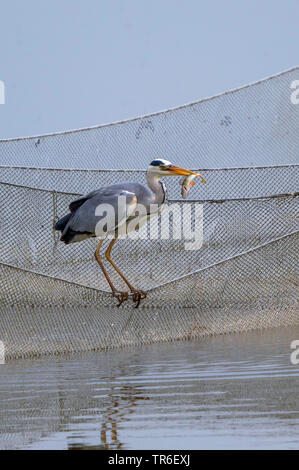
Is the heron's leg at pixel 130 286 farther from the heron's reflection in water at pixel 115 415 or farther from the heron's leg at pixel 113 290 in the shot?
the heron's reflection in water at pixel 115 415

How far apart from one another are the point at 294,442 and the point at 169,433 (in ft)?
1.23

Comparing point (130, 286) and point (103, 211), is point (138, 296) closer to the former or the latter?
point (130, 286)

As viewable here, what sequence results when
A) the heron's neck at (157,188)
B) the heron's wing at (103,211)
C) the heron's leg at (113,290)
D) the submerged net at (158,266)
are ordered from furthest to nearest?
1. the heron's neck at (157,188)
2. the heron's wing at (103,211)
3. the heron's leg at (113,290)
4. the submerged net at (158,266)

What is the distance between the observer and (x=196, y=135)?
934cm

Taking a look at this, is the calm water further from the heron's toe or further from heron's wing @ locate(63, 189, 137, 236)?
heron's wing @ locate(63, 189, 137, 236)

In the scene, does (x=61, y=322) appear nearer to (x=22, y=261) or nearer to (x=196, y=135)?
(x=22, y=261)

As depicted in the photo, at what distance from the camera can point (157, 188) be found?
6328 mm

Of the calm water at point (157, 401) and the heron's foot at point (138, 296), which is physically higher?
the heron's foot at point (138, 296)

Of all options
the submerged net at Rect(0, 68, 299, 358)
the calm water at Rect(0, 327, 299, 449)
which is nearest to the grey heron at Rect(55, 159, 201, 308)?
the submerged net at Rect(0, 68, 299, 358)

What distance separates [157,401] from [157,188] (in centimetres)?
329

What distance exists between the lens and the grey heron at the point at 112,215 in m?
5.88

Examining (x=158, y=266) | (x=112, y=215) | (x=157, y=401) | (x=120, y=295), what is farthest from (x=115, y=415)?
(x=158, y=266)

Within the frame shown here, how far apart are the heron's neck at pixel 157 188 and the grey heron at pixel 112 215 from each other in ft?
0.07

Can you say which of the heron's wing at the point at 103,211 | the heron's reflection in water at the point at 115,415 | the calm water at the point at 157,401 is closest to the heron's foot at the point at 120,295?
the heron's wing at the point at 103,211
